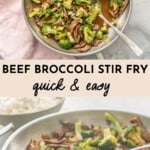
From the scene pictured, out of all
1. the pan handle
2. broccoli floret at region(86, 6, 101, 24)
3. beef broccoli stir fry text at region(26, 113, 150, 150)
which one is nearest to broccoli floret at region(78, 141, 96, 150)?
beef broccoli stir fry text at region(26, 113, 150, 150)

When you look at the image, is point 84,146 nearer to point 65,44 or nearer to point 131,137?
point 131,137

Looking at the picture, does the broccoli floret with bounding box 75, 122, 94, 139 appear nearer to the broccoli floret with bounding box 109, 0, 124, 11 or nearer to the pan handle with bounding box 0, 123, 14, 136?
the pan handle with bounding box 0, 123, 14, 136

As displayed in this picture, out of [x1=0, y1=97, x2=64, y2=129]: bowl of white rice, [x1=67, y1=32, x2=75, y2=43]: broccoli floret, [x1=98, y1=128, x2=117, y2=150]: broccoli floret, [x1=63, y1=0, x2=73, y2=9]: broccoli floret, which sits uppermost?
[x1=63, y1=0, x2=73, y2=9]: broccoli floret

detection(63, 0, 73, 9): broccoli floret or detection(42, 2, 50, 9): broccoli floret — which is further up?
detection(63, 0, 73, 9): broccoli floret

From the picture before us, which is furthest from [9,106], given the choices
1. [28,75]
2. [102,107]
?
[102,107]

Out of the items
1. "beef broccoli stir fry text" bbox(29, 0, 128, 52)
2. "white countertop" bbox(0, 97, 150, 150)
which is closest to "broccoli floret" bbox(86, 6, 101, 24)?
"beef broccoli stir fry text" bbox(29, 0, 128, 52)

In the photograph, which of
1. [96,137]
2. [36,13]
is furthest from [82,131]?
[36,13]
